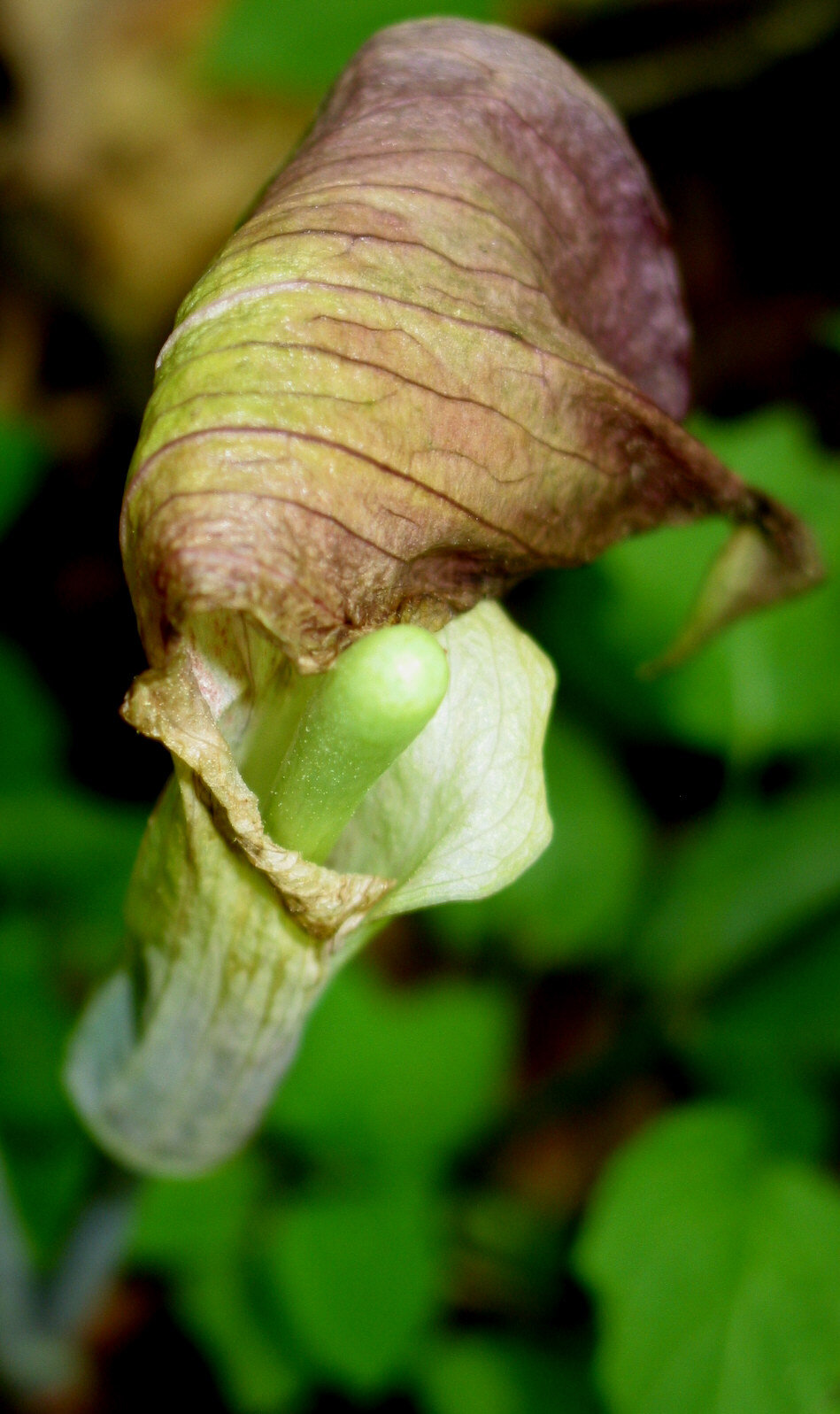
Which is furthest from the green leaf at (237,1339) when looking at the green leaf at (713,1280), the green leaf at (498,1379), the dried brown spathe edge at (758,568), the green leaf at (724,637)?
the dried brown spathe edge at (758,568)

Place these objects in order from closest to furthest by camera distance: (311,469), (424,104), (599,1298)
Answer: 1. (311,469)
2. (424,104)
3. (599,1298)

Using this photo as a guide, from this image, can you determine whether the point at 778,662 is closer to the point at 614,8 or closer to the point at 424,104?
the point at 424,104

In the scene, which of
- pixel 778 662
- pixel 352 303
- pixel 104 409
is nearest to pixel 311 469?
pixel 352 303

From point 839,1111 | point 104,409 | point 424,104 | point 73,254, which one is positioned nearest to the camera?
point 424,104

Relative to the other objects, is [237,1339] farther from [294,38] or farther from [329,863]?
[294,38]

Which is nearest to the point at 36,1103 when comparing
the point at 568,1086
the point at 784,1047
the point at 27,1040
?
the point at 27,1040
